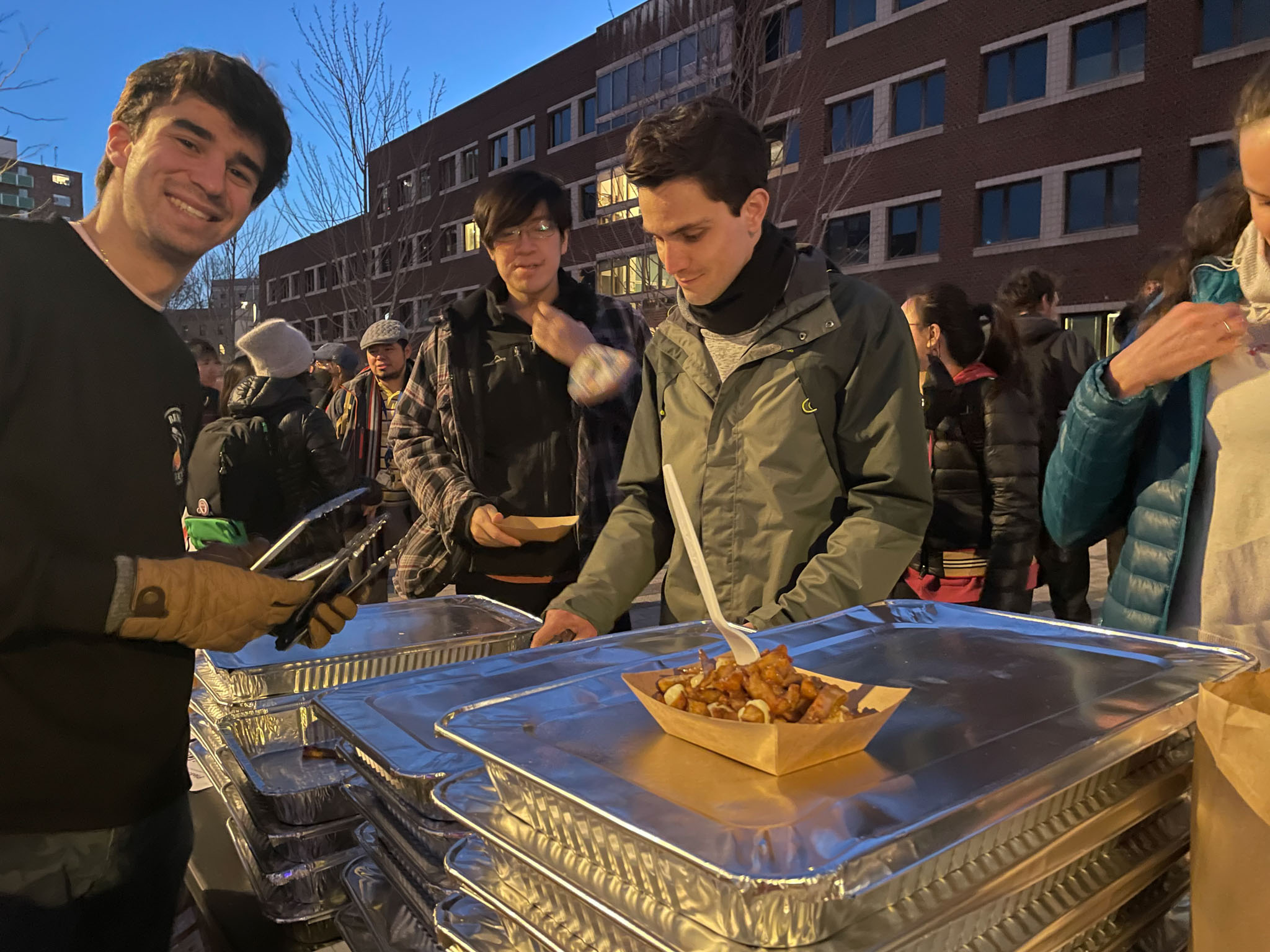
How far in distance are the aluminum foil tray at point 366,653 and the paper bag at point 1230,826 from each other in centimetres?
109

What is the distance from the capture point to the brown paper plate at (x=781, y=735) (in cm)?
74

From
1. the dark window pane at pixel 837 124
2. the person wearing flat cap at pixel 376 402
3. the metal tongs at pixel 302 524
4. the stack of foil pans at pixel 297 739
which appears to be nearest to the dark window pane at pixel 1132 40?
the dark window pane at pixel 837 124

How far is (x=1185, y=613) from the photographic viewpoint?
5.05 feet

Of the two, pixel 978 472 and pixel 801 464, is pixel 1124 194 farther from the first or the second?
pixel 801 464

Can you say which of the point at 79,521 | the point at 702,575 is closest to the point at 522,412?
the point at 79,521

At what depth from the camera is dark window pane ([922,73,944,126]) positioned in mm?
18359

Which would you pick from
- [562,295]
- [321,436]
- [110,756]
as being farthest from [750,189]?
[321,436]

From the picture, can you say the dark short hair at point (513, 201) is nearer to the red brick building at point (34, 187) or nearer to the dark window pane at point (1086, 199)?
the red brick building at point (34, 187)

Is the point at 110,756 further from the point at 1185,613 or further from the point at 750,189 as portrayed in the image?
the point at 1185,613

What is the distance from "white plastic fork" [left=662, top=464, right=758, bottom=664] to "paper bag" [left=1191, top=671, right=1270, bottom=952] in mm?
430

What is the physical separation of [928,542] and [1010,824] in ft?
10.8

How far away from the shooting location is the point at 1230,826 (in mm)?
729

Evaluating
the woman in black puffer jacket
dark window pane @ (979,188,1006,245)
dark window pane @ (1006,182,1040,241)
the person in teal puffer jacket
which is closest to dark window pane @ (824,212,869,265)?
dark window pane @ (979,188,1006,245)

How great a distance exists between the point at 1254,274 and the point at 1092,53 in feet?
59.9
